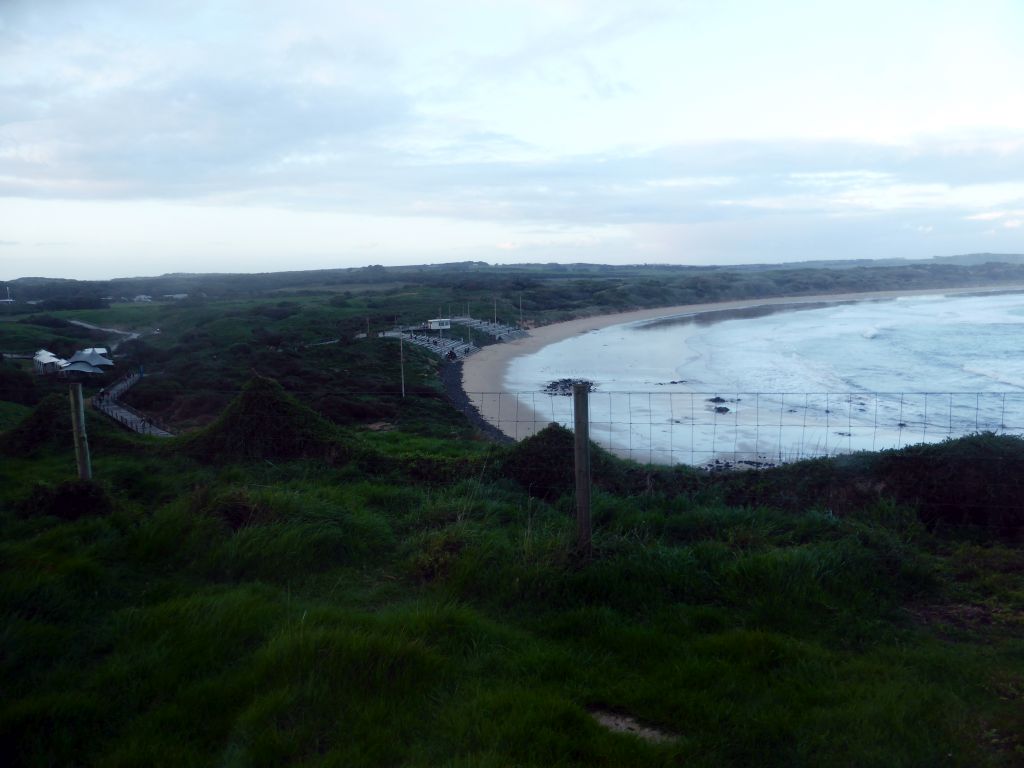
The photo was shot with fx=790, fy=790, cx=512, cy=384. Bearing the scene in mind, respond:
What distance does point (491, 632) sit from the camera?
177 inches

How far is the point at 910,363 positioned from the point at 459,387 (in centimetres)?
1713

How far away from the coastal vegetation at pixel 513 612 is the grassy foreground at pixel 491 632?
0.02 m

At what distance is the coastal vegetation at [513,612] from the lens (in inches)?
138

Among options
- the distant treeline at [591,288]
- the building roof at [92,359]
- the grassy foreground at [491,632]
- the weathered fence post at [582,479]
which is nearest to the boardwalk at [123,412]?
the building roof at [92,359]

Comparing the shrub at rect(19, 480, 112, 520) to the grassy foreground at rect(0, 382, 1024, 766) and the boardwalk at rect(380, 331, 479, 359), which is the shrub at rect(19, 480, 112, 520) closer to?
the grassy foreground at rect(0, 382, 1024, 766)

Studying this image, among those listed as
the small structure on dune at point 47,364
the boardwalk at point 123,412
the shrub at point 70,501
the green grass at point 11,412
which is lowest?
the boardwalk at point 123,412

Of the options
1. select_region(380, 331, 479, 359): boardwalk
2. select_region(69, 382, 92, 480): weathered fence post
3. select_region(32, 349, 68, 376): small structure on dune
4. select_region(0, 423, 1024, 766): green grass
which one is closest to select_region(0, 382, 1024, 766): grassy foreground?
select_region(0, 423, 1024, 766): green grass

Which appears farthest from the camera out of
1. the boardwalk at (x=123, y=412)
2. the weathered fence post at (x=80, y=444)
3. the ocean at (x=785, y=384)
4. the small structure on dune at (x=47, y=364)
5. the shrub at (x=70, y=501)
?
the small structure on dune at (x=47, y=364)

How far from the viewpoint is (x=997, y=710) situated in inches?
143

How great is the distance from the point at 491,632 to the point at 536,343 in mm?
41168

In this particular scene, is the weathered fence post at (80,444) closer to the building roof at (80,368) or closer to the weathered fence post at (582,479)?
the weathered fence post at (582,479)

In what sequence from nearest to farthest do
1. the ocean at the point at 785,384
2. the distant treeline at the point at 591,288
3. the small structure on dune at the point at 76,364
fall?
1. the ocean at the point at 785,384
2. the small structure on dune at the point at 76,364
3. the distant treeline at the point at 591,288

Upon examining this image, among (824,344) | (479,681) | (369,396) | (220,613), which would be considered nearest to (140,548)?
(220,613)

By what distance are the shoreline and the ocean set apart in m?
0.90
